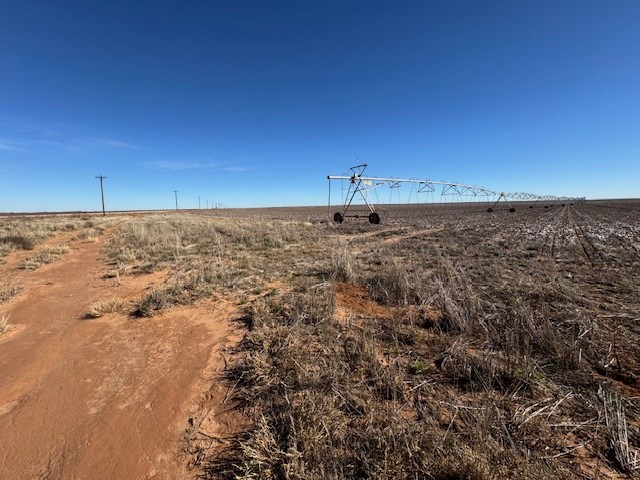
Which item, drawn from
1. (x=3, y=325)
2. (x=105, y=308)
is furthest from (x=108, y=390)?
(x=3, y=325)

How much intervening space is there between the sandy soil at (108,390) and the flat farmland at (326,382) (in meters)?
0.02

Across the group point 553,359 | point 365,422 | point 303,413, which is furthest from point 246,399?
point 553,359

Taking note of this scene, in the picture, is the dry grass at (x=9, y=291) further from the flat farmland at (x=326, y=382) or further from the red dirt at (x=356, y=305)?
the red dirt at (x=356, y=305)

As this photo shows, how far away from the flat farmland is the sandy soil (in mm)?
19

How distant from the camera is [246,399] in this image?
10.6 ft

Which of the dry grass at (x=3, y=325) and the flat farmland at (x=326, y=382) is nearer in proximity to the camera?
the flat farmland at (x=326, y=382)

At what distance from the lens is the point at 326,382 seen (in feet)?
11.0

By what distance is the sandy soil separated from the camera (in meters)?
2.62

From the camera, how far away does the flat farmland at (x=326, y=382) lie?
8.03 ft

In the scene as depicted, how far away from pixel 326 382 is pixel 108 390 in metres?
2.75

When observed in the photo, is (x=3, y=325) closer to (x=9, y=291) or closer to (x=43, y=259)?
(x=9, y=291)

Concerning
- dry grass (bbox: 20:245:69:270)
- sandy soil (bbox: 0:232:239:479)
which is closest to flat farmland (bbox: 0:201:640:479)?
sandy soil (bbox: 0:232:239:479)

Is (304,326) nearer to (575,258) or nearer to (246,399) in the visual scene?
(246,399)

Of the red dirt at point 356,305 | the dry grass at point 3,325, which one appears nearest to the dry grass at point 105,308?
the dry grass at point 3,325
